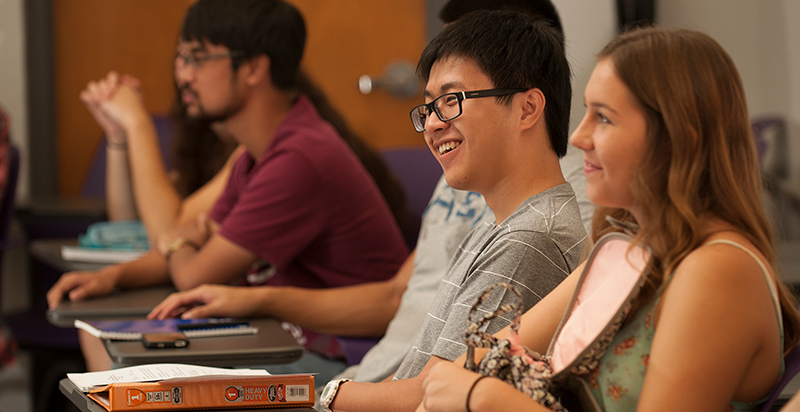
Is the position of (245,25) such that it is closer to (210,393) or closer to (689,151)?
(210,393)

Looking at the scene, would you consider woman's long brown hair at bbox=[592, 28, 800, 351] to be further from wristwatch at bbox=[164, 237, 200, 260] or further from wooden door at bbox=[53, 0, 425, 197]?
wooden door at bbox=[53, 0, 425, 197]

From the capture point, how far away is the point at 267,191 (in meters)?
1.86

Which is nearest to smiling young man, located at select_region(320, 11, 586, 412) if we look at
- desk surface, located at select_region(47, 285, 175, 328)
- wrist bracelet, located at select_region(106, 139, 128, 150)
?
desk surface, located at select_region(47, 285, 175, 328)

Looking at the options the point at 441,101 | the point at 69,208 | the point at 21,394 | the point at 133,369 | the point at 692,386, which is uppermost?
the point at 441,101

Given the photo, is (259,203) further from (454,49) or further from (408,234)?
(454,49)

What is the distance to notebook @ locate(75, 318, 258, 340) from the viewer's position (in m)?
1.38

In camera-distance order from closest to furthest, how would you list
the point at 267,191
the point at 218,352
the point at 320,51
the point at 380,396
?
the point at 380,396 < the point at 218,352 < the point at 267,191 < the point at 320,51

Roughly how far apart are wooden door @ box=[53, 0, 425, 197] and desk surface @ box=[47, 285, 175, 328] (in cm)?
203

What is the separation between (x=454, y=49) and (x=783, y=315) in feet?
1.82

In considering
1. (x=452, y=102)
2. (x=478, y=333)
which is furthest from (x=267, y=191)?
(x=478, y=333)

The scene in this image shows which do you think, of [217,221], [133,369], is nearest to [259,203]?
[217,221]

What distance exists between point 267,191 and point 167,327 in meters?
0.49

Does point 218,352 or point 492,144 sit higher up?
point 492,144

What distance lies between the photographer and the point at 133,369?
1.11 metres
